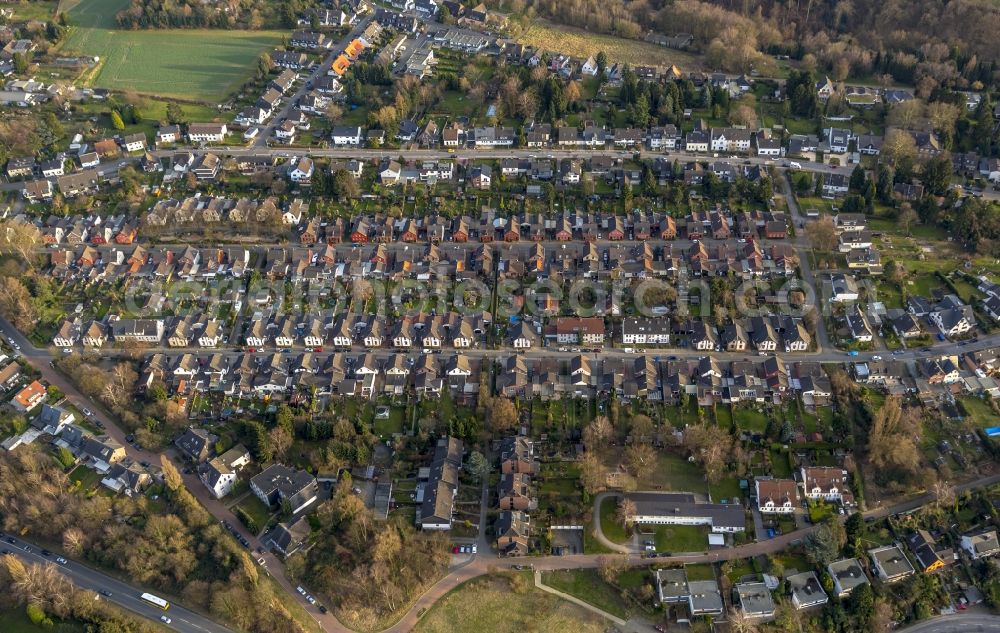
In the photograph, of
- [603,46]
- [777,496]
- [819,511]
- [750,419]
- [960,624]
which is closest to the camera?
[960,624]

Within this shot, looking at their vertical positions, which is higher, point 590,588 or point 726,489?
point 726,489

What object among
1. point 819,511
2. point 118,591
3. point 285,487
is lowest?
point 118,591

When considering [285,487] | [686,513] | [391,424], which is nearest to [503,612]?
[686,513]

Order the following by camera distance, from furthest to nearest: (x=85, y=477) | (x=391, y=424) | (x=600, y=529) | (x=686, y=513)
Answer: (x=391, y=424), (x=85, y=477), (x=600, y=529), (x=686, y=513)

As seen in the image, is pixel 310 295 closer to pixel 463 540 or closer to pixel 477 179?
pixel 477 179

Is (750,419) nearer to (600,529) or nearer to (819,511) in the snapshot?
(819,511)

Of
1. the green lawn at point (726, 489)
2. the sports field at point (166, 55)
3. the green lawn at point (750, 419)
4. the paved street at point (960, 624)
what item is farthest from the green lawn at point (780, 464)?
the sports field at point (166, 55)

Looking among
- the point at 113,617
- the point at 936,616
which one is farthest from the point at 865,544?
the point at 113,617
